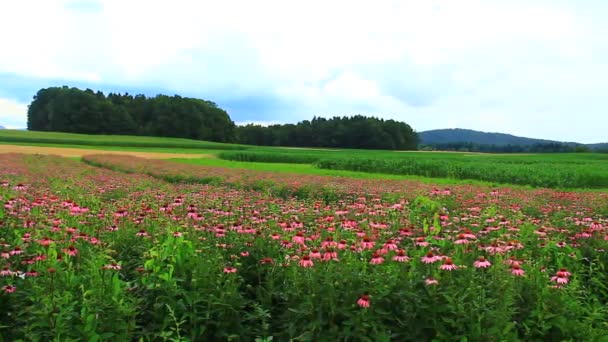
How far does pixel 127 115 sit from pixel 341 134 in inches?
1856

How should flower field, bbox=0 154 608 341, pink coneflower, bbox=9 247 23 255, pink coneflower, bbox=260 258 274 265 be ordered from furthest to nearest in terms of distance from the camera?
pink coneflower, bbox=260 258 274 265, pink coneflower, bbox=9 247 23 255, flower field, bbox=0 154 608 341

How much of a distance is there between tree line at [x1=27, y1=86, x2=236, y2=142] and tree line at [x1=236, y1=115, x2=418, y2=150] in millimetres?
8477

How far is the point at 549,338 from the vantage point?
412 centimetres

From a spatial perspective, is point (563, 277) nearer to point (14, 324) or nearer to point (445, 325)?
point (445, 325)

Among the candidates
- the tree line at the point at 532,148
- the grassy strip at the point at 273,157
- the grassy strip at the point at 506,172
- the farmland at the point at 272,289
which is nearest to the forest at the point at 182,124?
the tree line at the point at 532,148

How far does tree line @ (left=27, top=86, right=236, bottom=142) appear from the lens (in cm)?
10269

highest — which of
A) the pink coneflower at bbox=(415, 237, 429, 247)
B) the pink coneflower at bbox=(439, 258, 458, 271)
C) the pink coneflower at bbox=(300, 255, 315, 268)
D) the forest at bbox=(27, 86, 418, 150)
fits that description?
the forest at bbox=(27, 86, 418, 150)

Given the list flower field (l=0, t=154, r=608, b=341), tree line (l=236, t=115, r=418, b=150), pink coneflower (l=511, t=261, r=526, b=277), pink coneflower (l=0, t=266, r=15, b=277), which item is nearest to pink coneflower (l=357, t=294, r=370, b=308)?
flower field (l=0, t=154, r=608, b=341)

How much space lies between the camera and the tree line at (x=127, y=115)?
103 m

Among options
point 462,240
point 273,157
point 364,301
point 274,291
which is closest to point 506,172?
point 462,240

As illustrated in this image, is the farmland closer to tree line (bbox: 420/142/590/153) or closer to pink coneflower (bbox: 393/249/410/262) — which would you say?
pink coneflower (bbox: 393/249/410/262)

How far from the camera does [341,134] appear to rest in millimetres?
108438

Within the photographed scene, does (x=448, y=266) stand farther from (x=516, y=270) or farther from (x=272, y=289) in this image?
(x=272, y=289)

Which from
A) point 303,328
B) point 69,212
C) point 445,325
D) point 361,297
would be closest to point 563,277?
point 445,325
